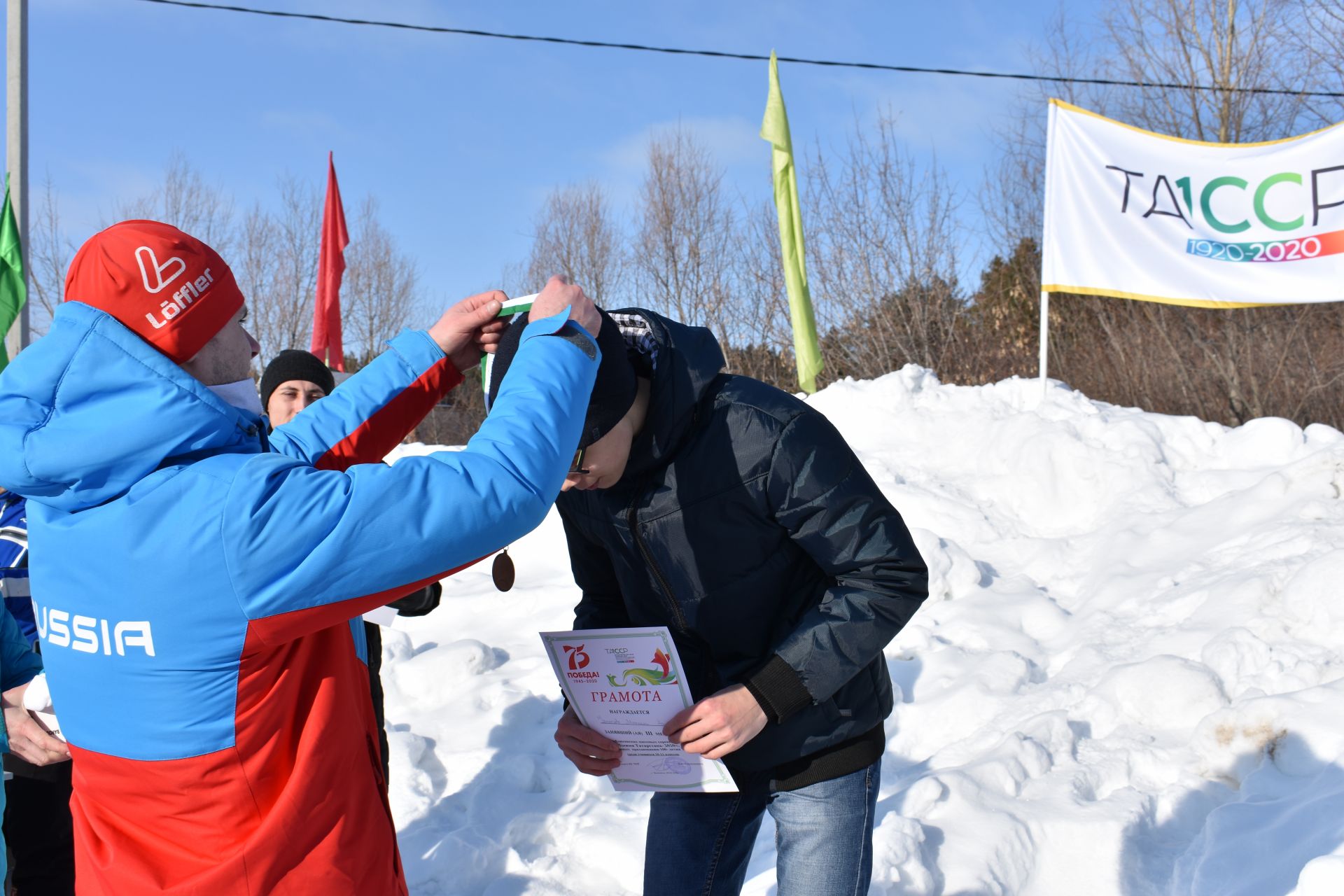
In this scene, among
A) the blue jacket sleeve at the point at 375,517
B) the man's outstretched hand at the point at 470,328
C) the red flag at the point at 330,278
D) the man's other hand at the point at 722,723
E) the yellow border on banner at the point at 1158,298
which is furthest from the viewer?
the red flag at the point at 330,278

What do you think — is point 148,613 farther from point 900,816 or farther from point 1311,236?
point 1311,236

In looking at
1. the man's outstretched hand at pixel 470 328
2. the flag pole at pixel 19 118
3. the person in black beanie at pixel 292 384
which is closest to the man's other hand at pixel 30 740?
the man's outstretched hand at pixel 470 328

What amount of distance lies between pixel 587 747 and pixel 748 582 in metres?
0.56

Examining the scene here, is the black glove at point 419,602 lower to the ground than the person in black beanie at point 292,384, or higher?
lower

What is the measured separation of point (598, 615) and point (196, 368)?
3.84 feet

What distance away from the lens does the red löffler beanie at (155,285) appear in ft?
4.94

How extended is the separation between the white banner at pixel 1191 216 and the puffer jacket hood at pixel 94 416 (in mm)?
8274

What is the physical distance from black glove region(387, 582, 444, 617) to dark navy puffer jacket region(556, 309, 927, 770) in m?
1.38

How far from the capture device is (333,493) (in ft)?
4.50

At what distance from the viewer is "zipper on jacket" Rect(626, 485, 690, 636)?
6.77 ft

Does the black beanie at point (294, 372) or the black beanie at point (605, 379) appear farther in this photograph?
the black beanie at point (294, 372)

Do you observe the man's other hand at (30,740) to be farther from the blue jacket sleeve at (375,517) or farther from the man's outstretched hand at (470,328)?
the man's outstretched hand at (470,328)

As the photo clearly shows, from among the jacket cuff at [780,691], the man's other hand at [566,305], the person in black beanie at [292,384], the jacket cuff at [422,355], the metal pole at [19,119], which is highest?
the metal pole at [19,119]

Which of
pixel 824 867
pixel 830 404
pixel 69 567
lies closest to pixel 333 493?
pixel 69 567
